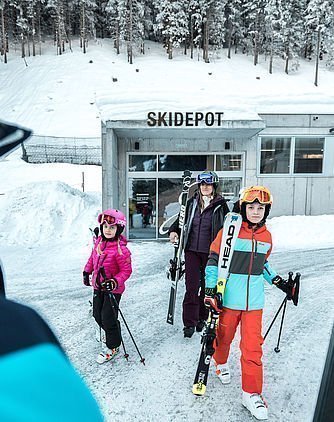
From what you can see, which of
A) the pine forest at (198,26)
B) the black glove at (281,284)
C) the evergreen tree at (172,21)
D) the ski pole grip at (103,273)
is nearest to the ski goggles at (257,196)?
the black glove at (281,284)

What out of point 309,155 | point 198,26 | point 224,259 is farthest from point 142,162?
point 198,26

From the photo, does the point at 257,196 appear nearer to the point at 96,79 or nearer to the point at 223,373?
the point at 223,373

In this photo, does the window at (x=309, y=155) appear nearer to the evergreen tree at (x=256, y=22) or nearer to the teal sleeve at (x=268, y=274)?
the teal sleeve at (x=268, y=274)

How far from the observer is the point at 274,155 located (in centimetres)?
1337

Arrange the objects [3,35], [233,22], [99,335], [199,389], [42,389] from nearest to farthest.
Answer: [42,389] → [199,389] → [99,335] → [3,35] → [233,22]

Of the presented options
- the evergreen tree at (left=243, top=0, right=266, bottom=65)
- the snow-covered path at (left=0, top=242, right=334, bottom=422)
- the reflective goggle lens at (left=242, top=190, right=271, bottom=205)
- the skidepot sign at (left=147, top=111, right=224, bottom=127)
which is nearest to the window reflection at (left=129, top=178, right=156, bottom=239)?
the skidepot sign at (left=147, top=111, right=224, bottom=127)

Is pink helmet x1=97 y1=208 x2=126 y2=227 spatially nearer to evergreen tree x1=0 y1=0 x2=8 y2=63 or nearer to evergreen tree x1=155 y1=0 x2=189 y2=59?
evergreen tree x1=155 y1=0 x2=189 y2=59

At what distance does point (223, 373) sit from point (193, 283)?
1271 millimetres

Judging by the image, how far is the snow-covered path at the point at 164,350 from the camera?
3.71 m

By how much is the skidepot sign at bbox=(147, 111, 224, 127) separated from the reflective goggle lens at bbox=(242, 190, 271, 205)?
7.82 meters

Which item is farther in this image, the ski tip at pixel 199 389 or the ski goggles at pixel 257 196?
the ski tip at pixel 199 389

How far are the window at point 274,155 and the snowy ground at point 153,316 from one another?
1.90m

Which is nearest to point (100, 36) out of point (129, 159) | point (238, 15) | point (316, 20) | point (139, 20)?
point (139, 20)

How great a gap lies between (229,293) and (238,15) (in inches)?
2499
